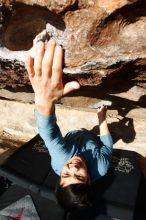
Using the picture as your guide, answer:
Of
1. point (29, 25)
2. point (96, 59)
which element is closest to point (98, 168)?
point (96, 59)

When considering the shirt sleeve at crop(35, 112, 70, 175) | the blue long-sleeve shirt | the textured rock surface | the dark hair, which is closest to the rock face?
the textured rock surface

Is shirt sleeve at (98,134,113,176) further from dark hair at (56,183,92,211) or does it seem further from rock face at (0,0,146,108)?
rock face at (0,0,146,108)

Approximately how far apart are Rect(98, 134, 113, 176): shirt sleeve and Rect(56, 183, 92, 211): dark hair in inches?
8.7

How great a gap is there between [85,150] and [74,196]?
0.37 m

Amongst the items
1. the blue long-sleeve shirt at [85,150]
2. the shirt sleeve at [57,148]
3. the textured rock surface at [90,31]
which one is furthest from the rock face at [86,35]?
the blue long-sleeve shirt at [85,150]

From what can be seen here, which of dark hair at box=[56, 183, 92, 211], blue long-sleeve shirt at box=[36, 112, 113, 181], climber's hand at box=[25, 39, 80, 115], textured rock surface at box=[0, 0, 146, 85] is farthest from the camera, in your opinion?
blue long-sleeve shirt at box=[36, 112, 113, 181]

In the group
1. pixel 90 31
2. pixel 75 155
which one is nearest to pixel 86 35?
pixel 90 31

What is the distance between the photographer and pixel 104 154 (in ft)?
6.88

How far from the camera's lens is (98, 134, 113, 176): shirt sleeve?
6.72 feet

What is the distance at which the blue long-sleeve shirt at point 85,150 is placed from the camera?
6.39 feet

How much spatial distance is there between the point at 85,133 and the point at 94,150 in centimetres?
17

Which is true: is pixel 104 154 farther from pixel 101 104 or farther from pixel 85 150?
pixel 101 104

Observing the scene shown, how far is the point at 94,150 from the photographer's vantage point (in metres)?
2.11

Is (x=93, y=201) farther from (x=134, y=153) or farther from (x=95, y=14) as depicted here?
(x=95, y=14)
